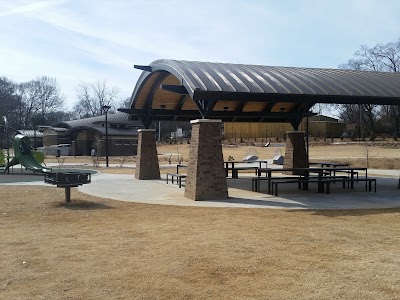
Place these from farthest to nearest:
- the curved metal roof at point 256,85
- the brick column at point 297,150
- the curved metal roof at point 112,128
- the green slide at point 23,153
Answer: the curved metal roof at point 112,128 → the green slide at point 23,153 → the brick column at point 297,150 → the curved metal roof at point 256,85

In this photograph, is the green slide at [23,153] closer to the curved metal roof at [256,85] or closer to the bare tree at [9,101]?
the curved metal roof at [256,85]

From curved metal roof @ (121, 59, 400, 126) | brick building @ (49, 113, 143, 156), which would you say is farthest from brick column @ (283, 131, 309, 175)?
brick building @ (49, 113, 143, 156)

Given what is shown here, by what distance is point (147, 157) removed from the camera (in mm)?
19000

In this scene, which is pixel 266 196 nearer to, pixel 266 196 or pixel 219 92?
pixel 266 196

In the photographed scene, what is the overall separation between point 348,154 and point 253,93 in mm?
29019

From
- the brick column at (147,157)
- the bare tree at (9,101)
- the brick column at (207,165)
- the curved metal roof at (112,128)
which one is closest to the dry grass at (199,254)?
the brick column at (207,165)

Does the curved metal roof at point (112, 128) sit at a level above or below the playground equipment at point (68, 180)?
above

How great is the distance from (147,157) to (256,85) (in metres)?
7.62

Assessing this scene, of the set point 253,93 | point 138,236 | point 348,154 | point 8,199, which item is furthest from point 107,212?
point 348,154

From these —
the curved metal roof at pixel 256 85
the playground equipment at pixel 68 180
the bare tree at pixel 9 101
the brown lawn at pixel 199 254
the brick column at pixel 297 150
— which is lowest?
A: the brown lawn at pixel 199 254

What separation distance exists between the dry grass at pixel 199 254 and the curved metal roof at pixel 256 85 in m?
3.62

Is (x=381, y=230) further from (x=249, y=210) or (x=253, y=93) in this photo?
(x=253, y=93)

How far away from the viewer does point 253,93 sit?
1213 cm

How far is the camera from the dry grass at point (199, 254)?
4.58m
